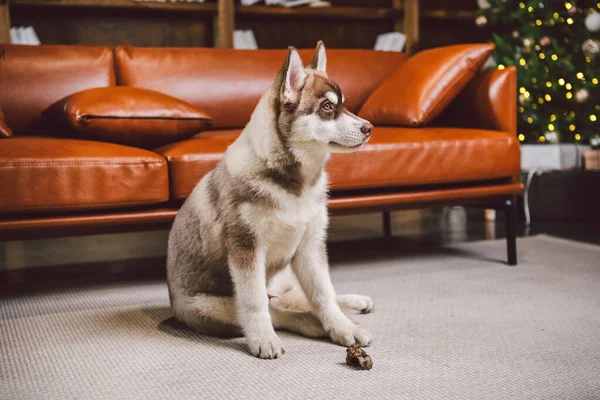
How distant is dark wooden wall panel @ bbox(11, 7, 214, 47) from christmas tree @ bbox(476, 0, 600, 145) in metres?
2.24

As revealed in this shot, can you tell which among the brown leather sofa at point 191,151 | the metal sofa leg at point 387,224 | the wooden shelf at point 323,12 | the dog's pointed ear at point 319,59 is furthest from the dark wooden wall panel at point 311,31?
the dog's pointed ear at point 319,59

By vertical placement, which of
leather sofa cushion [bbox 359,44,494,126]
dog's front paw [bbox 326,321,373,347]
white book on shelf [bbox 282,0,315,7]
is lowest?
dog's front paw [bbox 326,321,373,347]

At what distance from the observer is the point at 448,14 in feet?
16.9

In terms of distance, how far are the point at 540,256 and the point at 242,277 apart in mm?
1640

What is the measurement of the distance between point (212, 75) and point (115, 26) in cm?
192

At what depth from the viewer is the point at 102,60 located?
9.83 ft

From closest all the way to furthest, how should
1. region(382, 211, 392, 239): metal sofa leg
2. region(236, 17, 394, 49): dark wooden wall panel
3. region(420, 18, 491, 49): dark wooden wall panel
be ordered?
region(382, 211, 392, 239): metal sofa leg → region(236, 17, 394, 49): dark wooden wall panel → region(420, 18, 491, 49): dark wooden wall panel

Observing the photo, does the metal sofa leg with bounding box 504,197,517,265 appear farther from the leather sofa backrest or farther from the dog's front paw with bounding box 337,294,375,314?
the leather sofa backrest

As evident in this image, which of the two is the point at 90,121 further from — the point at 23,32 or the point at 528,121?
the point at 528,121

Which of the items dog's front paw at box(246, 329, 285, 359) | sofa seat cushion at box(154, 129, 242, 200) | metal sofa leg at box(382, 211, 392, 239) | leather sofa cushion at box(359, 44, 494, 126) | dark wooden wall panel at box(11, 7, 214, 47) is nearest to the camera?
dog's front paw at box(246, 329, 285, 359)

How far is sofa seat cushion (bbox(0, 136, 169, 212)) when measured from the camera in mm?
1986

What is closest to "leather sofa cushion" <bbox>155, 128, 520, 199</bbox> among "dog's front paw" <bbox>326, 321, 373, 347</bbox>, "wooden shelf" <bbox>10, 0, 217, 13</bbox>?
"dog's front paw" <bbox>326, 321, 373, 347</bbox>

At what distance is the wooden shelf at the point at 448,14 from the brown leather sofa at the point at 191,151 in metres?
1.81

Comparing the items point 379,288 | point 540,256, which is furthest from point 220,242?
point 540,256
